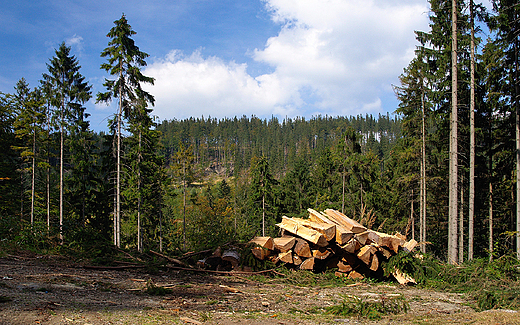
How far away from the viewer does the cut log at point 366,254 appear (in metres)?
8.29

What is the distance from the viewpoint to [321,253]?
855cm

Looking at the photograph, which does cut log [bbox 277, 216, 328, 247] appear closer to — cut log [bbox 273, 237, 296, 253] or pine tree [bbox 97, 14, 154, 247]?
cut log [bbox 273, 237, 296, 253]

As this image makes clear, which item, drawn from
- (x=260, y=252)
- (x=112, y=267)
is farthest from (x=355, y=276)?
(x=112, y=267)

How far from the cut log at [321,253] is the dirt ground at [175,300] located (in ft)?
3.72

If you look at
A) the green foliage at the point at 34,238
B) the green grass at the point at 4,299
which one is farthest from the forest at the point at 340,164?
the green grass at the point at 4,299

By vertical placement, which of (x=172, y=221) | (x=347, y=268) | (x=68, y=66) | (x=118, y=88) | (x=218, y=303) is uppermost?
(x=68, y=66)

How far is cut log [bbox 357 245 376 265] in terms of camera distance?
27.2 ft

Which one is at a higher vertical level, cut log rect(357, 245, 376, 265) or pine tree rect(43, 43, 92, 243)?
pine tree rect(43, 43, 92, 243)

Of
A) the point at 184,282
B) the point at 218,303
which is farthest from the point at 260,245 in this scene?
the point at 218,303

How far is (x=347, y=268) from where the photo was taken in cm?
875

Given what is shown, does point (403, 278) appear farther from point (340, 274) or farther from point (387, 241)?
point (340, 274)

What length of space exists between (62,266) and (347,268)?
25.3 feet

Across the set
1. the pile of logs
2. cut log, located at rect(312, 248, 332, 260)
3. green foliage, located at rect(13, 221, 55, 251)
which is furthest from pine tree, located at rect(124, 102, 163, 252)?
cut log, located at rect(312, 248, 332, 260)

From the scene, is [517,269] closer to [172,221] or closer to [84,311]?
[84,311]
